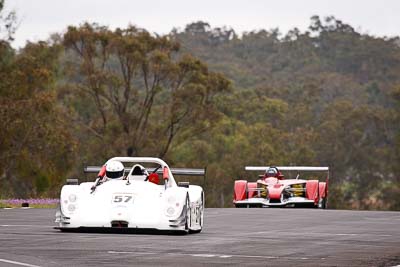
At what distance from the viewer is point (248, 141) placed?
95562mm

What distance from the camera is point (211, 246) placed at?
15.3 meters

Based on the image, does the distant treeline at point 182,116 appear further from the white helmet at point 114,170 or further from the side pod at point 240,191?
the white helmet at point 114,170

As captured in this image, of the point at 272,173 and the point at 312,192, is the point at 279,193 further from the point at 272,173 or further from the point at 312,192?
the point at 272,173

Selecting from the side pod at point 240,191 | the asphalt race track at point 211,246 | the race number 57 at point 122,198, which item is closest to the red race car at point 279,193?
the side pod at point 240,191

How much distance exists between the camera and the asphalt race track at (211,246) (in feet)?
41.0

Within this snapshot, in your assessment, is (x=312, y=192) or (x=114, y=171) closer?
(x=114, y=171)

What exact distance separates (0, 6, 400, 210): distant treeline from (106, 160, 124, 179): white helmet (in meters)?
41.3

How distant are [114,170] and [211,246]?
464 cm

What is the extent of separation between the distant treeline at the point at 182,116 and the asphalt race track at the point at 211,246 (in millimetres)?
40902

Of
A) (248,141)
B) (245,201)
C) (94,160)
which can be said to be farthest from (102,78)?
(245,201)

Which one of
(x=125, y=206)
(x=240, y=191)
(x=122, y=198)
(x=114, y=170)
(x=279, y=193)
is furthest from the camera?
(x=240, y=191)

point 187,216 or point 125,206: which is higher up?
point 125,206

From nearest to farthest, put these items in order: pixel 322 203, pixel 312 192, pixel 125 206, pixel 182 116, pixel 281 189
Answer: pixel 125 206 < pixel 281 189 < pixel 312 192 < pixel 322 203 < pixel 182 116

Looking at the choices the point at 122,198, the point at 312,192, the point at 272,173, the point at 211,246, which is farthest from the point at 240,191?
the point at 211,246
